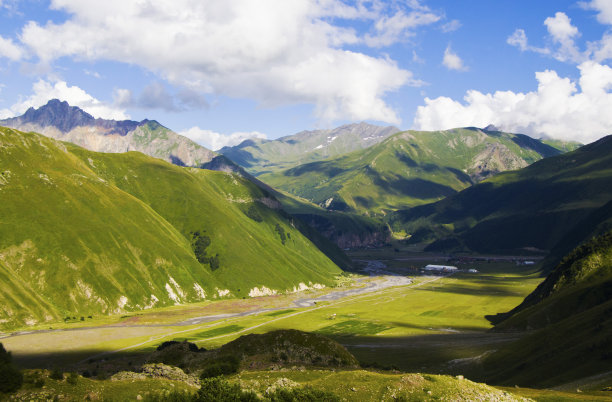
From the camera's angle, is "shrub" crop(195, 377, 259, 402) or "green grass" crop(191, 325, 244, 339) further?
"green grass" crop(191, 325, 244, 339)

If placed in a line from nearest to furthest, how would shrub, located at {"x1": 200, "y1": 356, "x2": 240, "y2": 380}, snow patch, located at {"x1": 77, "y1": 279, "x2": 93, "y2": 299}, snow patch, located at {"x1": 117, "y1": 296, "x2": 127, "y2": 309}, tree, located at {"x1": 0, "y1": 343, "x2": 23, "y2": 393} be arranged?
tree, located at {"x1": 0, "y1": 343, "x2": 23, "y2": 393} → shrub, located at {"x1": 200, "y1": 356, "x2": 240, "y2": 380} → snow patch, located at {"x1": 77, "y1": 279, "x2": 93, "y2": 299} → snow patch, located at {"x1": 117, "y1": 296, "x2": 127, "y2": 309}

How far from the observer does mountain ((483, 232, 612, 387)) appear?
265ft

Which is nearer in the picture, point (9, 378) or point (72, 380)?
point (9, 378)

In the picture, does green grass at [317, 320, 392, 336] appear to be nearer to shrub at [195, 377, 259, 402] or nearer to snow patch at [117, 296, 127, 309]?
snow patch at [117, 296, 127, 309]

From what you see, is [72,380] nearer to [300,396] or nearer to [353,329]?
[300,396]

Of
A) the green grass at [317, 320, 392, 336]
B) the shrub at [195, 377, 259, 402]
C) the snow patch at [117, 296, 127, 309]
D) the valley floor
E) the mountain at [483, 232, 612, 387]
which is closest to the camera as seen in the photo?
the shrub at [195, 377, 259, 402]

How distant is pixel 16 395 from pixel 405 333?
446ft

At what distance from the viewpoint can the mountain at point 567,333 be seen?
8069cm

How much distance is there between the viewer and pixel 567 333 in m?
94.1

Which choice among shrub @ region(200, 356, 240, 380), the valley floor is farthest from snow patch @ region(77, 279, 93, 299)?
shrub @ region(200, 356, 240, 380)

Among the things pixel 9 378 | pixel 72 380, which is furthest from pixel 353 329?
pixel 9 378

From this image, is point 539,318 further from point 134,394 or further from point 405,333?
point 134,394

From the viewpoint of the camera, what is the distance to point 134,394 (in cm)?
4247

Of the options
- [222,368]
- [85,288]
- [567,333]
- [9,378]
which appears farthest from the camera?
[85,288]
